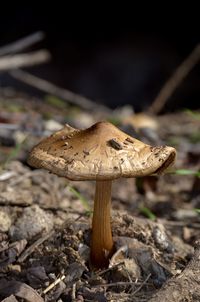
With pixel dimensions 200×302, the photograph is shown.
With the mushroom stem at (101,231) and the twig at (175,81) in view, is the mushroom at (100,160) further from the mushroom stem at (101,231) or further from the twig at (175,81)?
the twig at (175,81)

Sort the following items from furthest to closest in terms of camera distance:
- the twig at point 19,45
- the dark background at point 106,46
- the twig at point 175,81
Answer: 1. the dark background at point 106,46
2. the twig at point 175,81
3. the twig at point 19,45

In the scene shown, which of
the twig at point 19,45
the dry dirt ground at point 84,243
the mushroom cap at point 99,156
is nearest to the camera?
the mushroom cap at point 99,156

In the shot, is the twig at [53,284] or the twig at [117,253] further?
the twig at [117,253]

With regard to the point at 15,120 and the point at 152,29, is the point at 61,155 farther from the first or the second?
the point at 152,29

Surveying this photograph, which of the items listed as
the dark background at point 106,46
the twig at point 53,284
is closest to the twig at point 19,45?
the dark background at point 106,46

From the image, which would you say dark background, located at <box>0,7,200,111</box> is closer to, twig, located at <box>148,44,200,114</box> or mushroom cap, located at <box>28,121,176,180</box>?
twig, located at <box>148,44,200,114</box>

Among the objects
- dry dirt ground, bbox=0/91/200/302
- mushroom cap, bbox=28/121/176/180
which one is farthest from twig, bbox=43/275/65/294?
mushroom cap, bbox=28/121/176/180
